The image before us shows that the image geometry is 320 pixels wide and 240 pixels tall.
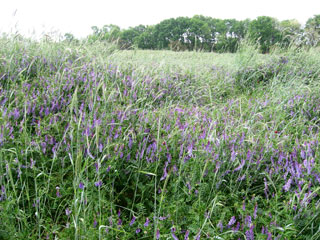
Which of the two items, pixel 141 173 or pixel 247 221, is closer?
pixel 247 221

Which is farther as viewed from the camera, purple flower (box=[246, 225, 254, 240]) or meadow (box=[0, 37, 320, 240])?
meadow (box=[0, 37, 320, 240])

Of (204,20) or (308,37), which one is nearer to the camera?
(308,37)

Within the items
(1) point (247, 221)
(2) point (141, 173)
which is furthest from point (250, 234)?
(2) point (141, 173)

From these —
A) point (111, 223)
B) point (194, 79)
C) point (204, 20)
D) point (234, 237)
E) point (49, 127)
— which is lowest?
point (234, 237)

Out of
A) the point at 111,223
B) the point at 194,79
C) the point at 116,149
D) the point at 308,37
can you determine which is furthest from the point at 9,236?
the point at 308,37

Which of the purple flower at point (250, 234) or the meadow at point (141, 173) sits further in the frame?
the meadow at point (141, 173)

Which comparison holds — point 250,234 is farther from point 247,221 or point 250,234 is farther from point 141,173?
point 141,173

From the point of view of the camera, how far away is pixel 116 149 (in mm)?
2133

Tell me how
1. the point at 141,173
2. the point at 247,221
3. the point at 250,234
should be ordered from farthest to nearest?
the point at 141,173 < the point at 247,221 < the point at 250,234

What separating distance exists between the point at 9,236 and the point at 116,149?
0.87m

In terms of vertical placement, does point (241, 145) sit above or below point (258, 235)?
above

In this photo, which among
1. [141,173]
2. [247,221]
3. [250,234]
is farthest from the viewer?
[141,173]

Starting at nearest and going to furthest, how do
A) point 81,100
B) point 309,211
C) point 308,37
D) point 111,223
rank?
point 111,223
point 309,211
point 81,100
point 308,37

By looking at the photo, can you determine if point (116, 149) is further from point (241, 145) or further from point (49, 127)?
point (241, 145)
